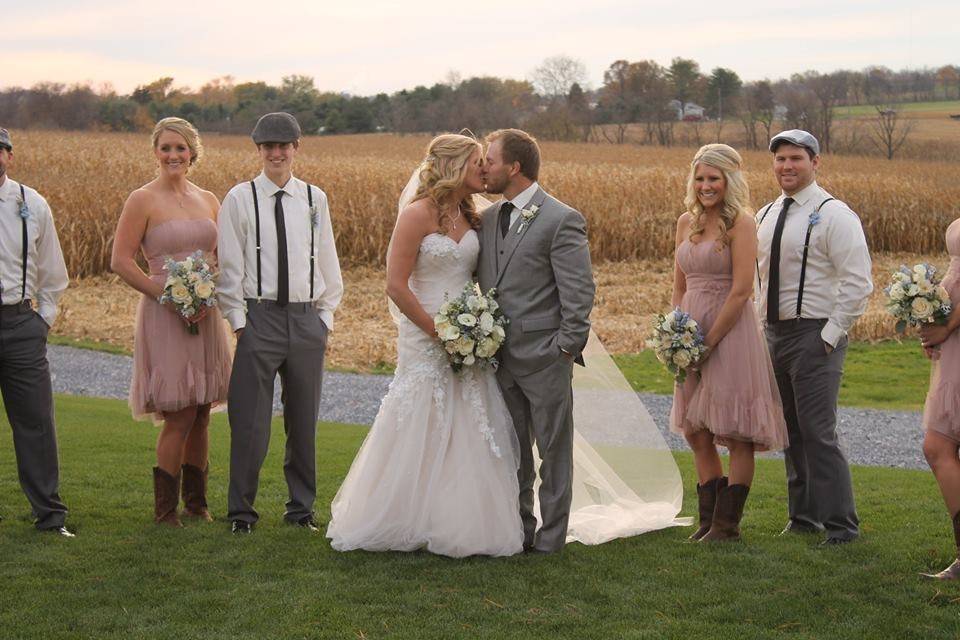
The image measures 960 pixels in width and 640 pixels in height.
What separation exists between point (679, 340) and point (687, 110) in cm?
6397

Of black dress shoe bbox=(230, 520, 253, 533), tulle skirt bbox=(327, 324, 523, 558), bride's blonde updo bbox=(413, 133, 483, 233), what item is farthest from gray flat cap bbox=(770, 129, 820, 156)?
black dress shoe bbox=(230, 520, 253, 533)

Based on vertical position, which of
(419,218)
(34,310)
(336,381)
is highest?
(419,218)

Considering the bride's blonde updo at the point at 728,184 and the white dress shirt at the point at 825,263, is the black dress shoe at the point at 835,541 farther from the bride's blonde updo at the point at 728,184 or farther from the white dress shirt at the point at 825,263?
the bride's blonde updo at the point at 728,184

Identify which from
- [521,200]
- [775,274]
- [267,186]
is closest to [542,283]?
[521,200]

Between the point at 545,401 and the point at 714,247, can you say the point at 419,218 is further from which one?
the point at 714,247

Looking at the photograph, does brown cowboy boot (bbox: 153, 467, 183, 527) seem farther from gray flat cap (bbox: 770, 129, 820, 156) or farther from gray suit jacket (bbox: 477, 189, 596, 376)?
gray flat cap (bbox: 770, 129, 820, 156)

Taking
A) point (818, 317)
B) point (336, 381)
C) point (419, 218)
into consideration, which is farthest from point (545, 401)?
point (336, 381)

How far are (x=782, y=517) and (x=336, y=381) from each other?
27.5 feet

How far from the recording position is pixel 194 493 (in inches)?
293

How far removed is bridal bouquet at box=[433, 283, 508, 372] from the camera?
631 cm

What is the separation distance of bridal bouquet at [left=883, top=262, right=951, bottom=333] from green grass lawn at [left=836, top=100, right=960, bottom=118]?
5553cm

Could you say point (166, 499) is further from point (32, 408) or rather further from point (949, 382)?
point (949, 382)

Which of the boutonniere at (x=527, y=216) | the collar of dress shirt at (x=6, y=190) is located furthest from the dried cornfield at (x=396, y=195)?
the boutonniere at (x=527, y=216)

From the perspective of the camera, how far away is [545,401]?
6.52 m
